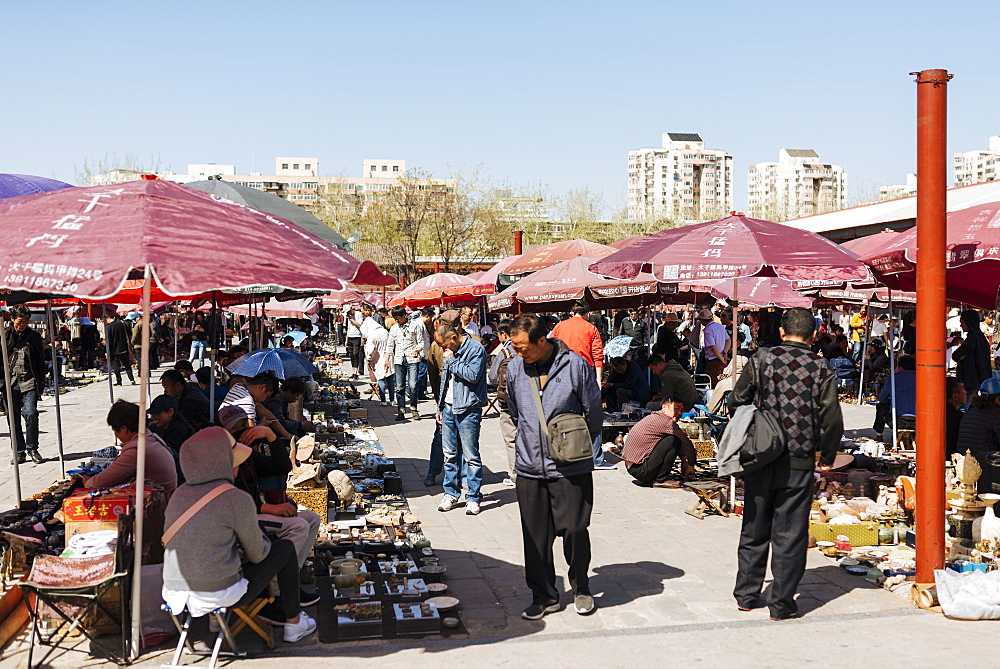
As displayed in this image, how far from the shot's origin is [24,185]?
7.39 meters

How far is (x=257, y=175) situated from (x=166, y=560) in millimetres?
161749

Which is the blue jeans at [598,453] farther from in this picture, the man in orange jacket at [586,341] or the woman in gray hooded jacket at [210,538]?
the woman in gray hooded jacket at [210,538]

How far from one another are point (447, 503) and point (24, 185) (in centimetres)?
468

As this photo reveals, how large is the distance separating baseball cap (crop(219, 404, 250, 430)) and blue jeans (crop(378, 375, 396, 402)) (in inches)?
351

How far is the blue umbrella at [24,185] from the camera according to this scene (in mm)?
7203

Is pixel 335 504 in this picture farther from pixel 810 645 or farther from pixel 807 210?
pixel 807 210

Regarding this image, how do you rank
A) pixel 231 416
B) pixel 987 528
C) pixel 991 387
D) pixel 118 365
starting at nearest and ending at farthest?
pixel 231 416, pixel 987 528, pixel 991 387, pixel 118 365

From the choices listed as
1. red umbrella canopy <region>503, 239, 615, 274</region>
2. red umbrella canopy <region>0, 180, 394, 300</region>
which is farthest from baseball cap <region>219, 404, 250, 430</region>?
red umbrella canopy <region>503, 239, 615, 274</region>

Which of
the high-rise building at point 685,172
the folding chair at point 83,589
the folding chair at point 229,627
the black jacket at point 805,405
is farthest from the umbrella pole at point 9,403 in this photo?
the high-rise building at point 685,172

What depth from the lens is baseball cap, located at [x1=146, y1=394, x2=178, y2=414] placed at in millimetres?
7105

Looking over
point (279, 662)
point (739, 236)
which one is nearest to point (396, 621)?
point (279, 662)

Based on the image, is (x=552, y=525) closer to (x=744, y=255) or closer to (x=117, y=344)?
(x=744, y=255)

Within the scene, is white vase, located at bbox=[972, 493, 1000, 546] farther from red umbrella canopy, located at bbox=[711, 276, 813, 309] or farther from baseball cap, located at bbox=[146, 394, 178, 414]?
red umbrella canopy, located at bbox=[711, 276, 813, 309]

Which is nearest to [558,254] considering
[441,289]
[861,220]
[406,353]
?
[406,353]
